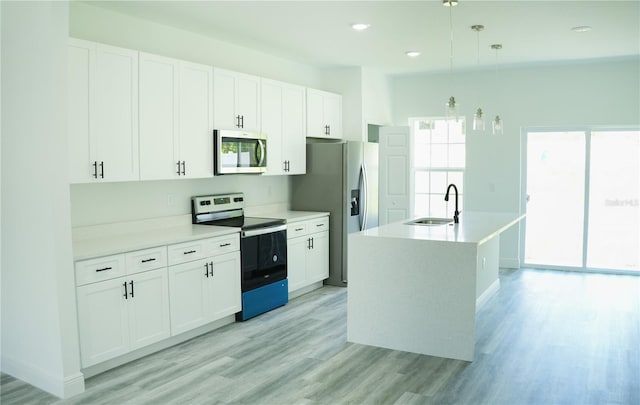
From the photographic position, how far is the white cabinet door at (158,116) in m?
4.21

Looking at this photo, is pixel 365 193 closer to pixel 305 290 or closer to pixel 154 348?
pixel 305 290

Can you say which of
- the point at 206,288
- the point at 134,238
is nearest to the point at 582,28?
the point at 206,288

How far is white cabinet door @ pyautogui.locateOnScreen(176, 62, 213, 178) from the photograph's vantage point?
15.0 ft

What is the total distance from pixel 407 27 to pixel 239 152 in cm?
191

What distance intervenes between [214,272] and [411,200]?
4.03 metres

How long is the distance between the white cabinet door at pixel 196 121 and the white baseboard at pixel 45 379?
182 centimetres

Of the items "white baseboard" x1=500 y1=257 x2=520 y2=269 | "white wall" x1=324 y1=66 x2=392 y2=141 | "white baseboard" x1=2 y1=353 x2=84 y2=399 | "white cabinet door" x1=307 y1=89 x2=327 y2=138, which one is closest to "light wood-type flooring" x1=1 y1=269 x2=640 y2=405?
"white baseboard" x1=2 y1=353 x2=84 y2=399

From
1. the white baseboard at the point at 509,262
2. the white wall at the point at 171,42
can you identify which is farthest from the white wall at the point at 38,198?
the white baseboard at the point at 509,262

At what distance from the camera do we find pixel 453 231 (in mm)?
4480

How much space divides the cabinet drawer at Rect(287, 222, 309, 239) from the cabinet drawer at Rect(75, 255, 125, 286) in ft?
7.01

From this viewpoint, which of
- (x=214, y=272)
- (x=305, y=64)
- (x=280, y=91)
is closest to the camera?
(x=214, y=272)

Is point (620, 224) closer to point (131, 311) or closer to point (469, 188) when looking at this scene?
point (469, 188)

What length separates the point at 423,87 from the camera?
7680 mm

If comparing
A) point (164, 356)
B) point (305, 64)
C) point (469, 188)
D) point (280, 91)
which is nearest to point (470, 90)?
point (469, 188)
